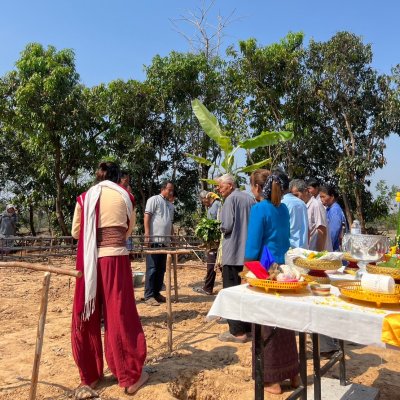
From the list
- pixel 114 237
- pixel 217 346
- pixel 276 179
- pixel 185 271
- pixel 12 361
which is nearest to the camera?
pixel 276 179

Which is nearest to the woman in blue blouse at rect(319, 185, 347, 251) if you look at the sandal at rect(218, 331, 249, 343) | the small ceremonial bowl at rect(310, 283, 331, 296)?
the sandal at rect(218, 331, 249, 343)

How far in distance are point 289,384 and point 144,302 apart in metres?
3.03

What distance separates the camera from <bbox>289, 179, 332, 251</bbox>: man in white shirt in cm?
439

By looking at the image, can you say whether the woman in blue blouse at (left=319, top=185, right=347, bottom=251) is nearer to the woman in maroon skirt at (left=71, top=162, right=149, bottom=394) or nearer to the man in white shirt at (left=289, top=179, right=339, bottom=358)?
the man in white shirt at (left=289, top=179, right=339, bottom=358)

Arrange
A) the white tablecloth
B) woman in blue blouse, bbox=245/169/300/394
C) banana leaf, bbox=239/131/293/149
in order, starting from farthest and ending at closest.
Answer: banana leaf, bbox=239/131/293/149 < woman in blue blouse, bbox=245/169/300/394 < the white tablecloth

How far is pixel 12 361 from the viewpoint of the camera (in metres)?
3.67

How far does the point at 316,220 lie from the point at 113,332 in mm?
2451

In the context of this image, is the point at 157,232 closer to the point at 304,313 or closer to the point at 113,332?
the point at 113,332

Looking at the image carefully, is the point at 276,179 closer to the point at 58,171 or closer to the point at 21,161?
the point at 58,171

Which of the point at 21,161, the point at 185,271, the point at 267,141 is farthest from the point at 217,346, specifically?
the point at 21,161

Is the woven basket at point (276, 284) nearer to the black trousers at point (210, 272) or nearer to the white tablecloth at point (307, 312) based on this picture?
the white tablecloth at point (307, 312)

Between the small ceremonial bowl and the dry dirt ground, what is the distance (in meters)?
1.24

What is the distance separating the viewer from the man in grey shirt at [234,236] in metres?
4.22

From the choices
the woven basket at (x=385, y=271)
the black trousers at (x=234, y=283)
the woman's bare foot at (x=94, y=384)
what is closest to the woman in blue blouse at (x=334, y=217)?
the black trousers at (x=234, y=283)
